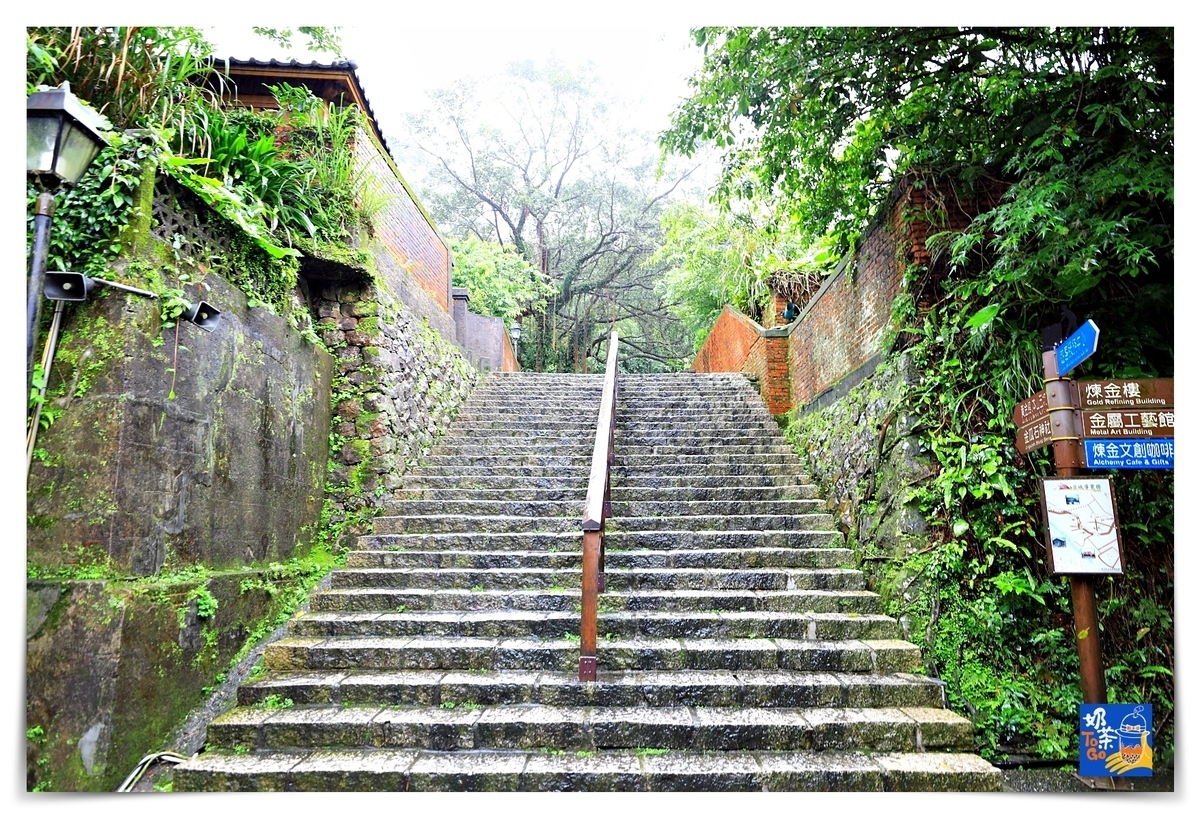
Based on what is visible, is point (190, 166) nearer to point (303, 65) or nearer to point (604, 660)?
point (303, 65)

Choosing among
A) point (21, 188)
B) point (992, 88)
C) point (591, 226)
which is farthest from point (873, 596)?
point (591, 226)

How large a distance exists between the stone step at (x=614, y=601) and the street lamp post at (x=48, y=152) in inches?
89.2

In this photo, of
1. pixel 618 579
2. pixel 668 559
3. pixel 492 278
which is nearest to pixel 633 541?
pixel 668 559

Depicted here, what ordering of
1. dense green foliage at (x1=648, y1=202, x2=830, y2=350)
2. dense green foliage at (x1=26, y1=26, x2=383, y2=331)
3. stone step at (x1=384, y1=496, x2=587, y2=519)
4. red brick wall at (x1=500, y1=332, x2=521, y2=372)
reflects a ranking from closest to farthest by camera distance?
dense green foliage at (x1=26, y1=26, x2=383, y2=331) → stone step at (x1=384, y1=496, x2=587, y2=519) → dense green foliage at (x1=648, y1=202, x2=830, y2=350) → red brick wall at (x1=500, y1=332, x2=521, y2=372)

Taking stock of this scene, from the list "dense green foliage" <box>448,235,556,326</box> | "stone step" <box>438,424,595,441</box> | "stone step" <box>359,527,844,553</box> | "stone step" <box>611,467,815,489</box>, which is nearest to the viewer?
"stone step" <box>359,527,844,553</box>

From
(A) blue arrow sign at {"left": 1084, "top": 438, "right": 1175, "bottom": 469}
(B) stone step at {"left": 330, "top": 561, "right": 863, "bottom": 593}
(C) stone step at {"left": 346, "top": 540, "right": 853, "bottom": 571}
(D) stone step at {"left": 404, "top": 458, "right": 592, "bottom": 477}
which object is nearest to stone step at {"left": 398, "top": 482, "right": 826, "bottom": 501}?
(D) stone step at {"left": 404, "top": 458, "right": 592, "bottom": 477}

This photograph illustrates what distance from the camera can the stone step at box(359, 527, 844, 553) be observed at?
4.90 metres

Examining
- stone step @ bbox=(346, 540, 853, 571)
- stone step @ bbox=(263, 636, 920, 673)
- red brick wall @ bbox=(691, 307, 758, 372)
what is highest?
red brick wall @ bbox=(691, 307, 758, 372)

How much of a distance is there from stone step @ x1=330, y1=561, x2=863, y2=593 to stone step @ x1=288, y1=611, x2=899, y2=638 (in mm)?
367

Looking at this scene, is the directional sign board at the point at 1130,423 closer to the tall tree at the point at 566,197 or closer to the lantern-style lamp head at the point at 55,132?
the lantern-style lamp head at the point at 55,132

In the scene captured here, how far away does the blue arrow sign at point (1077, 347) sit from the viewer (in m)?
2.89

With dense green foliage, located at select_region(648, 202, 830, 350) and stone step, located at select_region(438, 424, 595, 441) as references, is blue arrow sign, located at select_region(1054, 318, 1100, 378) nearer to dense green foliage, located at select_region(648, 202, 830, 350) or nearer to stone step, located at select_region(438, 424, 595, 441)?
dense green foliage, located at select_region(648, 202, 830, 350)

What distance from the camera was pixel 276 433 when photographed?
4293mm

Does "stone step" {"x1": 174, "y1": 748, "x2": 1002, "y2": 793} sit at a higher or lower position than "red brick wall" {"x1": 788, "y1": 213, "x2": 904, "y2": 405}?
lower
